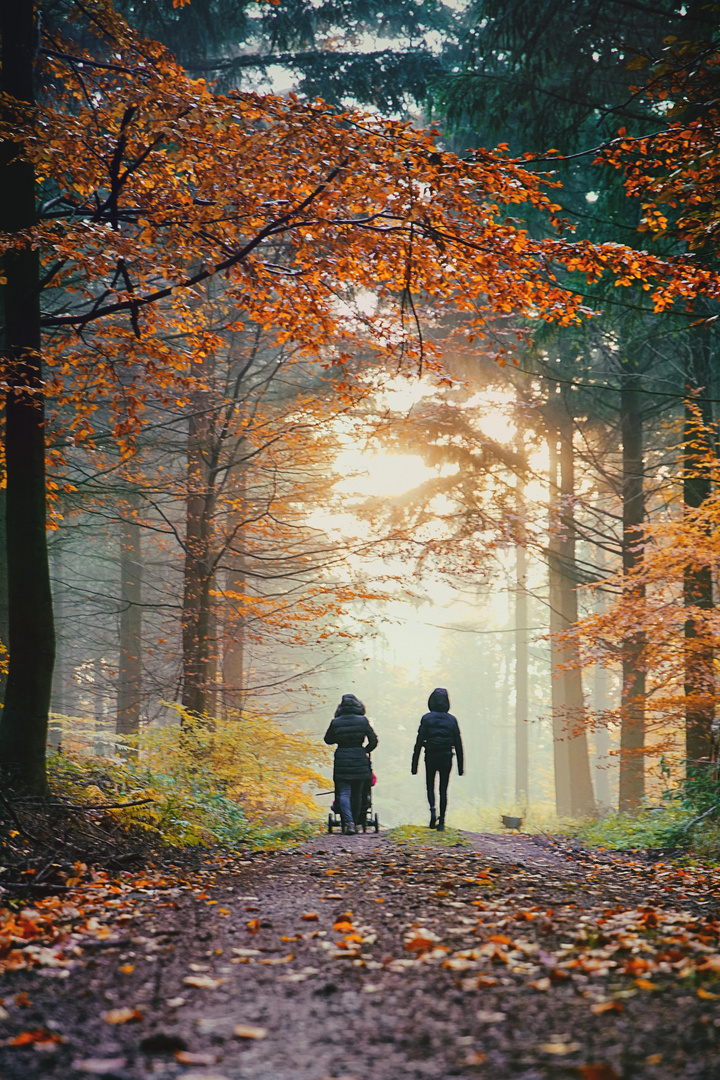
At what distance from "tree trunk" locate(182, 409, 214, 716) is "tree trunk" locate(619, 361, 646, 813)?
6.87 meters

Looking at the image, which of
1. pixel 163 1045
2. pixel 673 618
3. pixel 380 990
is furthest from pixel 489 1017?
pixel 673 618

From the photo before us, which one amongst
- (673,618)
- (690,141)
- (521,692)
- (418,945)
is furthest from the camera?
(521,692)

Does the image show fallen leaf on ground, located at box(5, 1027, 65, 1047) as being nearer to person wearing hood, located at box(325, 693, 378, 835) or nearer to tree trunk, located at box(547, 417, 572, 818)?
person wearing hood, located at box(325, 693, 378, 835)

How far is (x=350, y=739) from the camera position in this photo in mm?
9969

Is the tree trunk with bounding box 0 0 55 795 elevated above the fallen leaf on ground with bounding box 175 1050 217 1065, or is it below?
above

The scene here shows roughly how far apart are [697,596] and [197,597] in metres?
7.88

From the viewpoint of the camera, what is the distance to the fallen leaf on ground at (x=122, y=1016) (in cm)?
262

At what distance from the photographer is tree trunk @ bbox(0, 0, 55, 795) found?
6027mm

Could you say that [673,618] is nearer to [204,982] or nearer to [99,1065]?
[204,982]

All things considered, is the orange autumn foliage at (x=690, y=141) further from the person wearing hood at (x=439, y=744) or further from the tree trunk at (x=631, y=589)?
the tree trunk at (x=631, y=589)

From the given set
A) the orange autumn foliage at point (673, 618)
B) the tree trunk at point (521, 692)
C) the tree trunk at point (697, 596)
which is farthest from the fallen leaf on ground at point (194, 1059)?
the tree trunk at point (521, 692)

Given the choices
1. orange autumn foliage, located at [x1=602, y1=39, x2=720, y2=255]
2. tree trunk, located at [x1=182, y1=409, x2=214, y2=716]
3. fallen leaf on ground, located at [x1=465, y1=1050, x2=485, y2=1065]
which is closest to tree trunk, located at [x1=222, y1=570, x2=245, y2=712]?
tree trunk, located at [x1=182, y1=409, x2=214, y2=716]

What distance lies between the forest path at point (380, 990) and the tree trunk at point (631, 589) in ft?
25.1

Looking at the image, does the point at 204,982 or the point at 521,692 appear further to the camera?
the point at 521,692
